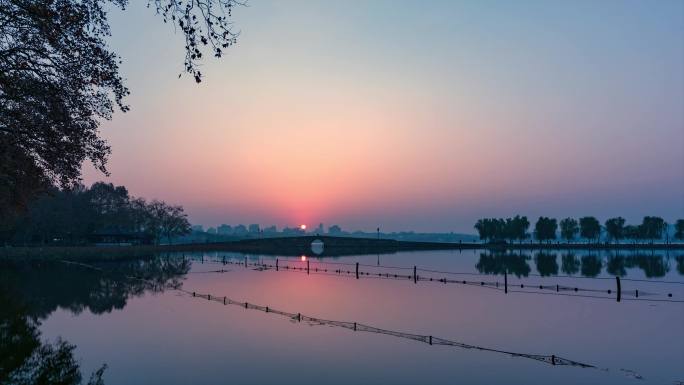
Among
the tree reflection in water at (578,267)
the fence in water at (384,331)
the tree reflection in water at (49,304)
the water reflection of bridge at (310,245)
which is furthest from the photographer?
the water reflection of bridge at (310,245)

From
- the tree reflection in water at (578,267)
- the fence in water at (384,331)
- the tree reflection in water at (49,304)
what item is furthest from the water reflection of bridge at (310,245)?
the fence in water at (384,331)

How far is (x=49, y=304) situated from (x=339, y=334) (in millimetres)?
24225

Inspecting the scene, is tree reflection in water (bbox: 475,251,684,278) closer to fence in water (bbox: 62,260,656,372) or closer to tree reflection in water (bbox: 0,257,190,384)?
fence in water (bbox: 62,260,656,372)

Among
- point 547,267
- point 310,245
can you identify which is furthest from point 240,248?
point 547,267

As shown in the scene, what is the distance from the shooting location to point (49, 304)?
123ft

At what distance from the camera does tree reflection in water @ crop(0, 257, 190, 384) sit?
1931 cm

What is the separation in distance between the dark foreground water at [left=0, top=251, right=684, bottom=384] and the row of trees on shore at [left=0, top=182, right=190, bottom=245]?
8104 centimetres

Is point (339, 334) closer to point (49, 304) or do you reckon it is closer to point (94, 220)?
point (49, 304)

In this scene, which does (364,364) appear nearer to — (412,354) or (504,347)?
(412,354)

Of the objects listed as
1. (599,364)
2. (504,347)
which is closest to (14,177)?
(504,347)

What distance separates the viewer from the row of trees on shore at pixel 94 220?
119562 millimetres

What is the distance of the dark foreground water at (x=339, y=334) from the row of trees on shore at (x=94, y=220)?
266ft

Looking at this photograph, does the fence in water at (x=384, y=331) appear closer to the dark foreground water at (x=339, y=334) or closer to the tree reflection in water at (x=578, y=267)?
the dark foreground water at (x=339, y=334)

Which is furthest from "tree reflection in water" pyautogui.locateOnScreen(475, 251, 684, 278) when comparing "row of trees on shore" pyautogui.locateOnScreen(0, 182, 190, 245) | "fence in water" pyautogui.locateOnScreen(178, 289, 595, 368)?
"row of trees on shore" pyautogui.locateOnScreen(0, 182, 190, 245)
